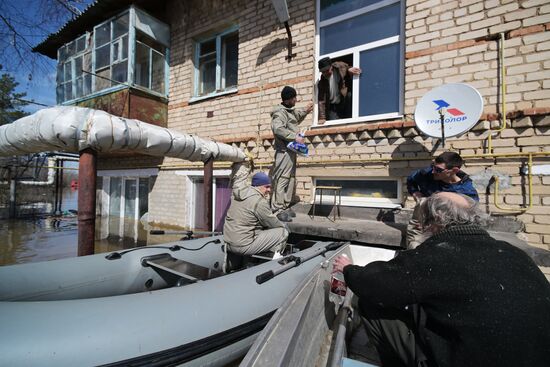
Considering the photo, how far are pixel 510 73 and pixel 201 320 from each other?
4.43m

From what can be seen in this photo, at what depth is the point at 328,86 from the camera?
4.57 metres

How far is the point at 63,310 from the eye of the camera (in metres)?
1.34

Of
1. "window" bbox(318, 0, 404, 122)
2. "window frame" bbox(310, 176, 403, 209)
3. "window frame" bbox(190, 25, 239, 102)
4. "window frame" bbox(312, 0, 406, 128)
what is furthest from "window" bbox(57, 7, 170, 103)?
"window frame" bbox(310, 176, 403, 209)

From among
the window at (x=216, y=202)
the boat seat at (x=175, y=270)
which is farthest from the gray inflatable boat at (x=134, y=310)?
the window at (x=216, y=202)

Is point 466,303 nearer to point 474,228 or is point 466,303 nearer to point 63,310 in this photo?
point 474,228

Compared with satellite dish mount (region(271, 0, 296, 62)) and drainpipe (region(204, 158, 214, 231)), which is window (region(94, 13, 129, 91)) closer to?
drainpipe (region(204, 158, 214, 231))

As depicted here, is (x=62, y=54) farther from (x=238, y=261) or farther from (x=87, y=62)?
(x=238, y=261)

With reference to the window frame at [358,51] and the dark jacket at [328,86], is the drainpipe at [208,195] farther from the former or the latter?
the dark jacket at [328,86]

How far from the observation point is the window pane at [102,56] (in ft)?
21.7

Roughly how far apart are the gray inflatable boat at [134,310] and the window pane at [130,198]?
6.35 metres

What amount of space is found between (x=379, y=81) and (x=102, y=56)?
7002 mm

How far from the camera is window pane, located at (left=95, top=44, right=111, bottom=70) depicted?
21.7ft

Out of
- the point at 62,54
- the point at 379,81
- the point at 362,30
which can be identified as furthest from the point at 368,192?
the point at 62,54

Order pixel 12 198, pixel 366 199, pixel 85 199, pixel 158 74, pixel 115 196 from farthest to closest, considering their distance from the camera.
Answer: pixel 12 198
pixel 115 196
pixel 158 74
pixel 366 199
pixel 85 199
